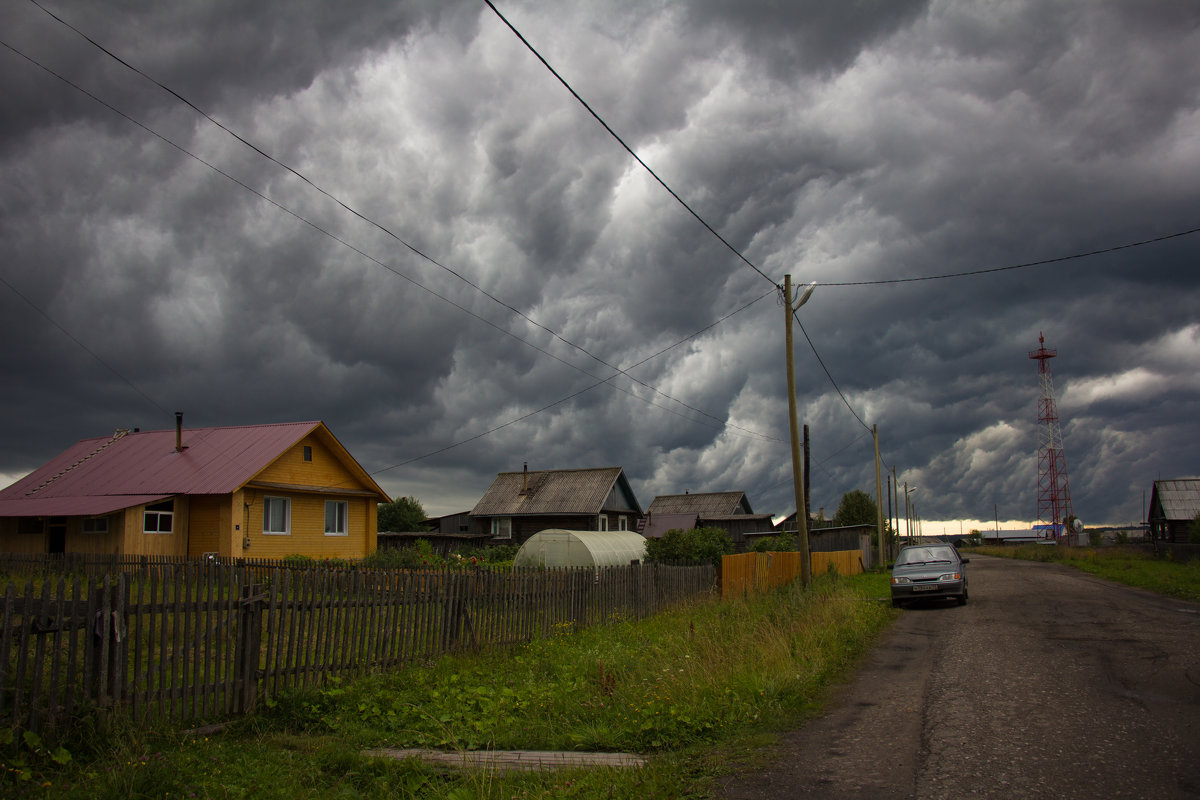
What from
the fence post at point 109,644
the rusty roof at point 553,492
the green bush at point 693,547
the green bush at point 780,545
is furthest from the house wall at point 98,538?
the green bush at point 780,545

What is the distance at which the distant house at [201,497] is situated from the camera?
86.0 feet

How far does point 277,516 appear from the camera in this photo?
28781 millimetres

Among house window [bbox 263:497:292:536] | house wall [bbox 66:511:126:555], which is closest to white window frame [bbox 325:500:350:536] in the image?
house window [bbox 263:497:292:536]

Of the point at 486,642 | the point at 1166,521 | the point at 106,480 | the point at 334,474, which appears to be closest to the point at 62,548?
the point at 106,480

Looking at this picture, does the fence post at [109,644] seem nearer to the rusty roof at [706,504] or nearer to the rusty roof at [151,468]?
the rusty roof at [151,468]

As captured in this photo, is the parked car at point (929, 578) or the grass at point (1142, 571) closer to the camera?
the parked car at point (929, 578)

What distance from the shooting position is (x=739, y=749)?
6.91m

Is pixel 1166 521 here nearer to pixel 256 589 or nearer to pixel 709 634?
pixel 709 634

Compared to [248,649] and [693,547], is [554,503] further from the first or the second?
[248,649]

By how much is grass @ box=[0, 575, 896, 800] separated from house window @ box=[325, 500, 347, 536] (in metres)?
20.4

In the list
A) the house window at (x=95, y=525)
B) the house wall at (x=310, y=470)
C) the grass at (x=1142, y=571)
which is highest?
the house wall at (x=310, y=470)

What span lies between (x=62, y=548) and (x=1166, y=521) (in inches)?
2509

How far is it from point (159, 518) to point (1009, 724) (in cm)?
2684

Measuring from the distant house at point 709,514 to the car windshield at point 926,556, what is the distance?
102ft
